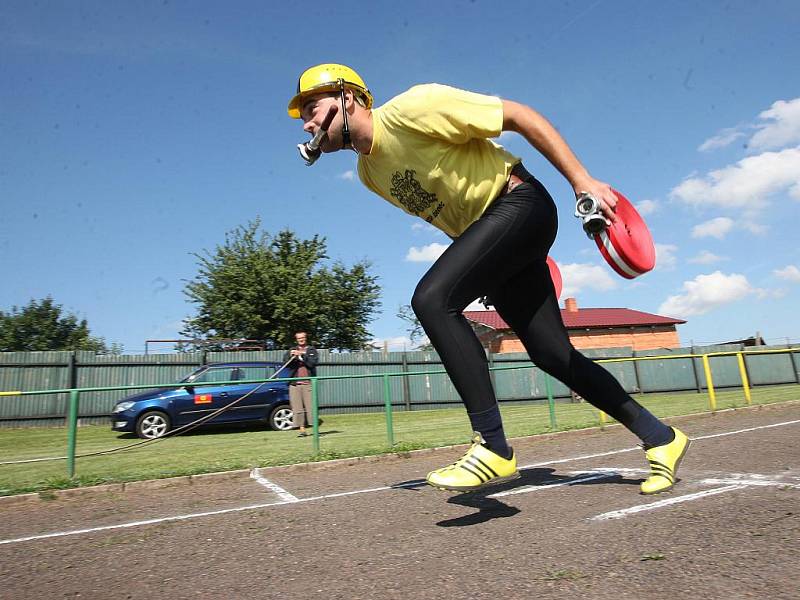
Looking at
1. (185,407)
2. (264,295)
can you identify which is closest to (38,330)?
(264,295)

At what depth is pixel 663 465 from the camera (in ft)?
9.37

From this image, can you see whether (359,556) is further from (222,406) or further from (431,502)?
(222,406)

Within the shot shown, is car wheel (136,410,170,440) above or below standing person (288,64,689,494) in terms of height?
below

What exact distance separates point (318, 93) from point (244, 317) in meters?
27.7

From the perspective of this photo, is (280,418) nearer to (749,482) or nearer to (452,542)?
(749,482)

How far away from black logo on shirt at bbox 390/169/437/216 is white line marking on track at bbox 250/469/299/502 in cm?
251

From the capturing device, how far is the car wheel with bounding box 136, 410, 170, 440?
12086 mm

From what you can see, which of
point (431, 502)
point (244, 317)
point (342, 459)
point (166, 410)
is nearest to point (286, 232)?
point (244, 317)

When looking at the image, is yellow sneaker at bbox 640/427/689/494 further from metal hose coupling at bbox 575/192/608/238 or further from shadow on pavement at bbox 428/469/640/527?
metal hose coupling at bbox 575/192/608/238

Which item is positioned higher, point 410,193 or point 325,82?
point 325,82

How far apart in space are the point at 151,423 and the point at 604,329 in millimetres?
42575

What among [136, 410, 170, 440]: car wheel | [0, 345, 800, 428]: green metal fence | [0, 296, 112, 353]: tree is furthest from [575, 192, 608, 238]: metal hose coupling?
[0, 296, 112, 353]: tree

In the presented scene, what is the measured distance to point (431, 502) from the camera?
11.1 ft

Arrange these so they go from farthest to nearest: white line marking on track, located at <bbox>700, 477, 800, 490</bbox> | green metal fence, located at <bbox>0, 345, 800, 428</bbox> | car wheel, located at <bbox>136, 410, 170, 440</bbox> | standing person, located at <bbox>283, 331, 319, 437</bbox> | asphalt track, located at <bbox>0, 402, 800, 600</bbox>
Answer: green metal fence, located at <bbox>0, 345, 800, 428</bbox> < car wheel, located at <bbox>136, 410, 170, 440</bbox> < standing person, located at <bbox>283, 331, 319, 437</bbox> < white line marking on track, located at <bbox>700, 477, 800, 490</bbox> < asphalt track, located at <bbox>0, 402, 800, 600</bbox>
